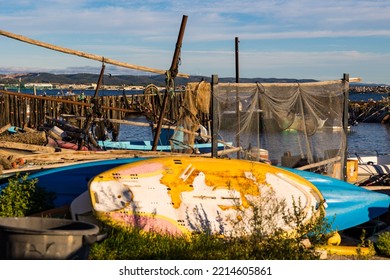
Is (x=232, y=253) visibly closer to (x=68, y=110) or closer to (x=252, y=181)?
(x=252, y=181)

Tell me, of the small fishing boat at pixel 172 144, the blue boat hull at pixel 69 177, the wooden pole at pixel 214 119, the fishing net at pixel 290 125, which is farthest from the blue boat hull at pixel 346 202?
the blue boat hull at pixel 69 177

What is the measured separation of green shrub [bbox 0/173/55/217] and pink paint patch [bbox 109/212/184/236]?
1338 millimetres

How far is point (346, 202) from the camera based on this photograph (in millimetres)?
11906

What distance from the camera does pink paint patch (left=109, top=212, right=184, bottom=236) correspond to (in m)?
9.72

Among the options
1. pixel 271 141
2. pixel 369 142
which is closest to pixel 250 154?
pixel 271 141

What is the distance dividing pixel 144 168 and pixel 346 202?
376 centimetres

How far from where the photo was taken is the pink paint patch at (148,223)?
9719 millimetres

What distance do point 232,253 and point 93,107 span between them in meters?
9.76

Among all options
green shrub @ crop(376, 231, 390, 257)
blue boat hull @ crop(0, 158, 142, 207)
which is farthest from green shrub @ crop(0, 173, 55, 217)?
green shrub @ crop(376, 231, 390, 257)

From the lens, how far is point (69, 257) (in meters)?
7.00

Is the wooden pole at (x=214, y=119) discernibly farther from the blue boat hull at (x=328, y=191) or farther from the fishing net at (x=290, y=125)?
the blue boat hull at (x=328, y=191)

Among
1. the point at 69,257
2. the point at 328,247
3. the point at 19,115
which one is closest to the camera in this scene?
the point at 69,257

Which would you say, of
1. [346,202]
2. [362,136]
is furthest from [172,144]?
[362,136]

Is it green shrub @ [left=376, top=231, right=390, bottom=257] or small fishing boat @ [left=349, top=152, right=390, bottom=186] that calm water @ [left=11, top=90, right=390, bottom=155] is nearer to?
small fishing boat @ [left=349, top=152, right=390, bottom=186]
